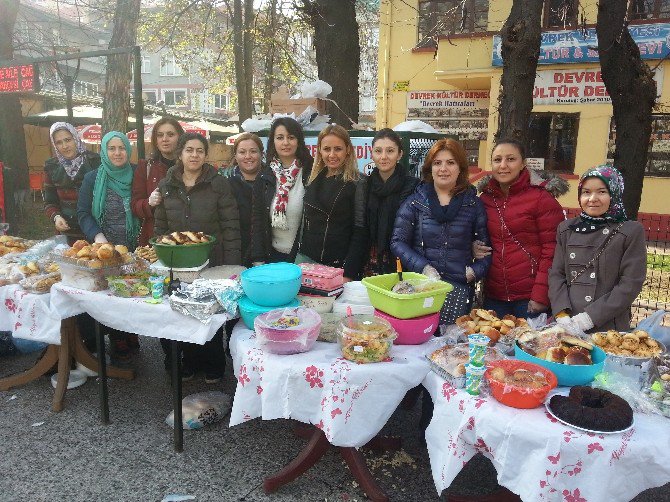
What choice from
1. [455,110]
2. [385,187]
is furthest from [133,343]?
[455,110]

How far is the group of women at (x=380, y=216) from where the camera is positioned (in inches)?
113

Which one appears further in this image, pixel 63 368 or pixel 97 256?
pixel 63 368

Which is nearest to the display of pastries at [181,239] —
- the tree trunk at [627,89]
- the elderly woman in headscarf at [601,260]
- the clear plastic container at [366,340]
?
the clear plastic container at [366,340]

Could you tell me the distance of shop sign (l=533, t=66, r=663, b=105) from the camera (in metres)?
11.7

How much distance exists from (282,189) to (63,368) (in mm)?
2149

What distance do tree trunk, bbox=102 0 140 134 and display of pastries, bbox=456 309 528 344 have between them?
759 cm

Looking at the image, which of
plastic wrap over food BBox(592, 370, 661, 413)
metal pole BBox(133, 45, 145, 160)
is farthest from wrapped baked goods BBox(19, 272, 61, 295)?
plastic wrap over food BBox(592, 370, 661, 413)

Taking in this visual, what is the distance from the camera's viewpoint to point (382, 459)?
319 centimetres

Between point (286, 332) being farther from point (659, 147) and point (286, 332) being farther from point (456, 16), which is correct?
point (456, 16)

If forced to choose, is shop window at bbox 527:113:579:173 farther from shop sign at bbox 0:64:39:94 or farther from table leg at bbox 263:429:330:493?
table leg at bbox 263:429:330:493

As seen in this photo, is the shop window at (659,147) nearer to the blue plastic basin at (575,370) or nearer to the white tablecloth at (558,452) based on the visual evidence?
the blue plastic basin at (575,370)

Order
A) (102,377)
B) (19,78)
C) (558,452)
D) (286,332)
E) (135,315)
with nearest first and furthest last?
1. (558,452)
2. (286,332)
3. (135,315)
4. (102,377)
5. (19,78)

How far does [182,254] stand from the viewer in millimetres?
3299

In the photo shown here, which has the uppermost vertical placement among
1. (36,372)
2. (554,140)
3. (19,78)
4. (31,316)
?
(19,78)
